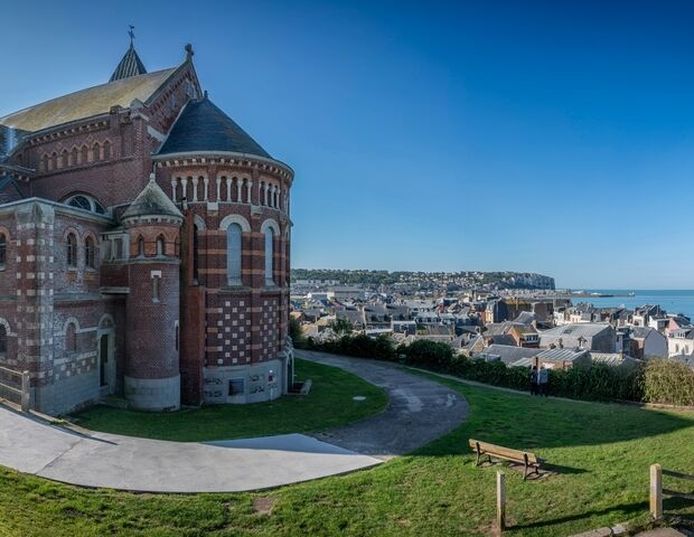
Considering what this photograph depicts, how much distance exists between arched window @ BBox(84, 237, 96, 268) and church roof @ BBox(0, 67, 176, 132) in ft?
25.9

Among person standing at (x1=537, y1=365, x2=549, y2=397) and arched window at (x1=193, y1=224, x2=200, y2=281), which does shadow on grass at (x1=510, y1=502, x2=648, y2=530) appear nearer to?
person standing at (x1=537, y1=365, x2=549, y2=397)

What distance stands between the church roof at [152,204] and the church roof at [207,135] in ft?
9.08

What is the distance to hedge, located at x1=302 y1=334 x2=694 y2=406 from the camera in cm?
2136

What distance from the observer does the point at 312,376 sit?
31.0m

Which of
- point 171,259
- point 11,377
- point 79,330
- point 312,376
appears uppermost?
point 171,259

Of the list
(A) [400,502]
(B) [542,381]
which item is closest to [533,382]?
(B) [542,381]

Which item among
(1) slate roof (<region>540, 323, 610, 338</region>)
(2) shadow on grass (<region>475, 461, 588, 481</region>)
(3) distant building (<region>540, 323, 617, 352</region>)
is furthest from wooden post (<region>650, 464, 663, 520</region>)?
(1) slate roof (<region>540, 323, 610, 338</region>)

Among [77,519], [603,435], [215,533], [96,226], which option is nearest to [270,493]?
[215,533]

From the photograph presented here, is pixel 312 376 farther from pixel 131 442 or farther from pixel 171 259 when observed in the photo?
pixel 131 442

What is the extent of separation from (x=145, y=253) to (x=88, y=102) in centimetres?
1318

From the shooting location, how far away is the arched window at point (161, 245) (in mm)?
22109

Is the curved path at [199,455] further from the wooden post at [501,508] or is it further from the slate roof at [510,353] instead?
the slate roof at [510,353]

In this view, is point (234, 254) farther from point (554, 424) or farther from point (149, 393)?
point (554, 424)

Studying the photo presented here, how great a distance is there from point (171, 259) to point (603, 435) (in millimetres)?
18118
